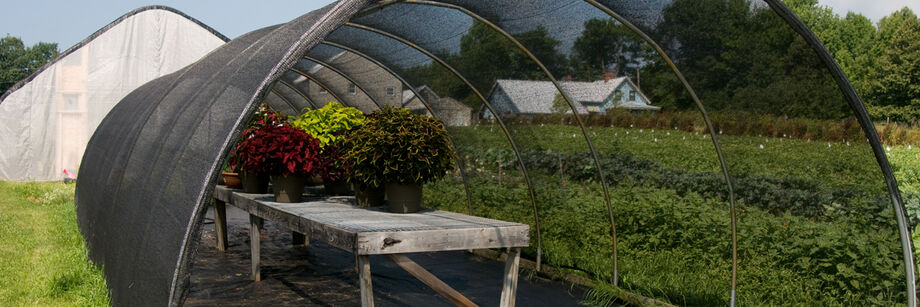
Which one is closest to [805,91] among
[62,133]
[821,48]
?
[821,48]

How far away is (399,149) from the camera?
457cm

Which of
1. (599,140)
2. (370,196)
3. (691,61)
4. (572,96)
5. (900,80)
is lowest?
(370,196)

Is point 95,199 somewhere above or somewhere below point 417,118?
below

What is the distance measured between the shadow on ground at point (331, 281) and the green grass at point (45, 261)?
2.63 ft

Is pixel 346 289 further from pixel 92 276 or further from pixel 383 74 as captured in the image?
pixel 383 74

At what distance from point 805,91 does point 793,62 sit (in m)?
0.21

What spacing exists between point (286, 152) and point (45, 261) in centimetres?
289

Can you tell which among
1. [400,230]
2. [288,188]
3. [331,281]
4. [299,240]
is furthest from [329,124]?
[299,240]

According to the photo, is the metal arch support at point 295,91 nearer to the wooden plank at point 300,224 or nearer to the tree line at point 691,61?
the tree line at point 691,61

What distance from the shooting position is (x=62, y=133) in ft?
54.3

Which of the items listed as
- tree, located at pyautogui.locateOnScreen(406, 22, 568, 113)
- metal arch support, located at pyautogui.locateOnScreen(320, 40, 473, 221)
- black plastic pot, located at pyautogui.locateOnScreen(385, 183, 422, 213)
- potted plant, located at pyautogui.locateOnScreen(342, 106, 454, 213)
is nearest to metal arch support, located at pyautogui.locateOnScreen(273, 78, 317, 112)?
metal arch support, located at pyautogui.locateOnScreen(320, 40, 473, 221)

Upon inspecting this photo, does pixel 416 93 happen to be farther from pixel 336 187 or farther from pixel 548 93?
pixel 336 187

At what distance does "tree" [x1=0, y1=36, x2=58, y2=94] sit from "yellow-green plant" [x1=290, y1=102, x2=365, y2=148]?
8150cm

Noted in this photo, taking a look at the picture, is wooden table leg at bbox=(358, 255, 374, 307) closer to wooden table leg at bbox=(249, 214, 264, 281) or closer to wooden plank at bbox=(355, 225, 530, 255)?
wooden plank at bbox=(355, 225, 530, 255)
